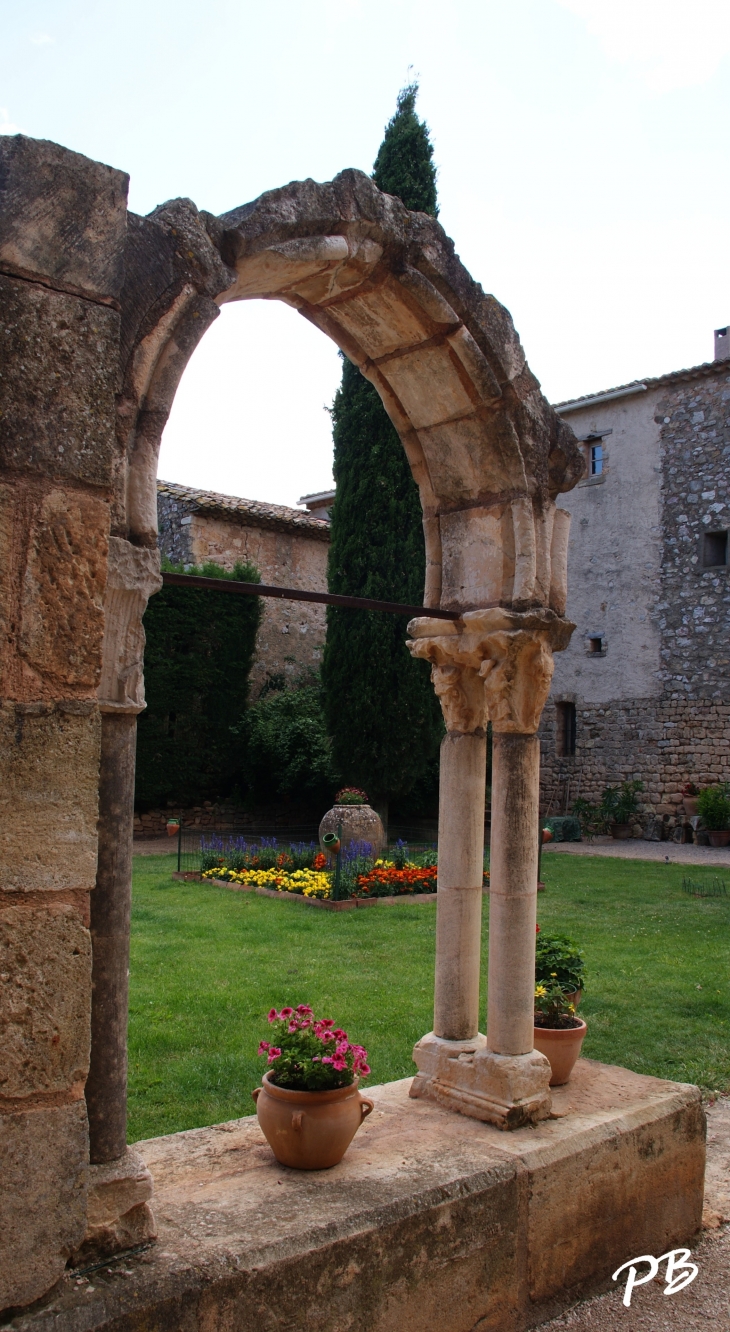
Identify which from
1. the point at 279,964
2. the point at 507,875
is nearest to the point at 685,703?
the point at 279,964

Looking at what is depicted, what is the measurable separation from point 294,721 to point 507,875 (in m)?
13.0

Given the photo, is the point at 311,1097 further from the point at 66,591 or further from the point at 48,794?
the point at 66,591

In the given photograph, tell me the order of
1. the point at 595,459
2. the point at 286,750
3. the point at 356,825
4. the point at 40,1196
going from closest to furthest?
the point at 40,1196
the point at 356,825
the point at 286,750
the point at 595,459

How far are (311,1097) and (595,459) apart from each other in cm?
1723

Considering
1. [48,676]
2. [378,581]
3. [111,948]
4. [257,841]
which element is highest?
[378,581]

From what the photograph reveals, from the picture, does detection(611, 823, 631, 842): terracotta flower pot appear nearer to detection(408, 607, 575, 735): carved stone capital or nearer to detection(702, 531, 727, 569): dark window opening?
detection(702, 531, 727, 569): dark window opening

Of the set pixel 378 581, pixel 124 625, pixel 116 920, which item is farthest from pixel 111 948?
pixel 378 581

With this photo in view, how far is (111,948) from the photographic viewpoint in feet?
7.75

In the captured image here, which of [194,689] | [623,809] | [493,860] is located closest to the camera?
[493,860]

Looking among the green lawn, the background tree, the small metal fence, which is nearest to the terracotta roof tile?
the background tree

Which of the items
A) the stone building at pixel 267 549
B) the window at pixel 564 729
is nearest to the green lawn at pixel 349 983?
the stone building at pixel 267 549

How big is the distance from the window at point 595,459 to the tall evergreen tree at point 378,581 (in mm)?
6054

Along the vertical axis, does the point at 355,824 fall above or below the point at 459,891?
below
